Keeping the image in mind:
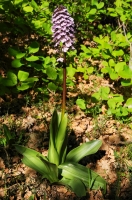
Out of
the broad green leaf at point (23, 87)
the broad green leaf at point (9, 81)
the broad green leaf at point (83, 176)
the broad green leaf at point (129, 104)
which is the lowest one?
the broad green leaf at point (83, 176)

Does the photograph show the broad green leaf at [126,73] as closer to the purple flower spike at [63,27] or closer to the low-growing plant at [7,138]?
the purple flower spike at [63,27]

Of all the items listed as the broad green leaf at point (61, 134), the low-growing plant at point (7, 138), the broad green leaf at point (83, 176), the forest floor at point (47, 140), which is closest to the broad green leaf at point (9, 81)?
the forest floor at point (47, 140)

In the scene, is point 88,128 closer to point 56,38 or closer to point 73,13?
point 56,38

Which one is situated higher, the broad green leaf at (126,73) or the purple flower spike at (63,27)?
the purple flower spike at (63,27)

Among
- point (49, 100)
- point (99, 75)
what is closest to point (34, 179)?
point (49, 100)

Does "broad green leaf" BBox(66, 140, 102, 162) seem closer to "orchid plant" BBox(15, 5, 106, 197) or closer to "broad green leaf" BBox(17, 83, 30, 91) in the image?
"orchid plant" BBox(15, 5, 106, 197)

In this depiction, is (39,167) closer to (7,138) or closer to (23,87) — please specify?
(7,138)

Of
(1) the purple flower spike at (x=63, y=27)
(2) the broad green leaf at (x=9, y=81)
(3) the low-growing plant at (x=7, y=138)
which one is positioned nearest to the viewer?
(1) the purple flower spike at (x=63, y=27)
